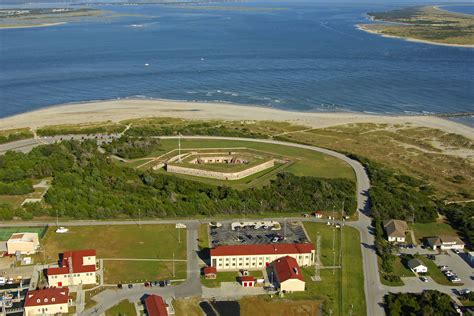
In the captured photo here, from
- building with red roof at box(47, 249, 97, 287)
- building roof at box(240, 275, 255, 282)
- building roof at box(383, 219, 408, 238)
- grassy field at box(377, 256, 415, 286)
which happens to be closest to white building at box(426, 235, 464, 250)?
building roof at box(383, 219, 408, 238)

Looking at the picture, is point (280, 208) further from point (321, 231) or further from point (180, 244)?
point (180, 244)

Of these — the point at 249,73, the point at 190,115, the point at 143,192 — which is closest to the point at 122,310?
the point at 143,192

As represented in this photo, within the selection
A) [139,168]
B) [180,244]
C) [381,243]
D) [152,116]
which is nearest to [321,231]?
[381,243]

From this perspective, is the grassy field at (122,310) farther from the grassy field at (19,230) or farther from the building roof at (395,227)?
the building roof at (395,227)

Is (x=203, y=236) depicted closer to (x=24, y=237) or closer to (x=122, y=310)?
(x=122, y=310)

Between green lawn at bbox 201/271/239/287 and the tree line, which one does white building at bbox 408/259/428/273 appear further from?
green lawn at bbox 201/271/239/287
